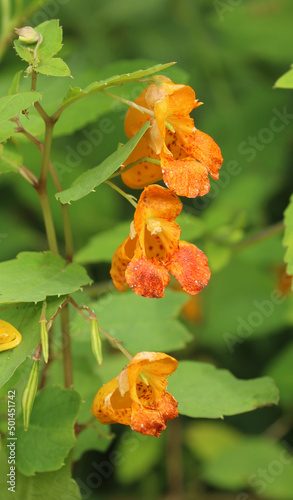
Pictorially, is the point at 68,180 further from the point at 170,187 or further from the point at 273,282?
the point at 170,187

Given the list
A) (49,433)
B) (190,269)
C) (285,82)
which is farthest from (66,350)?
(285,82)

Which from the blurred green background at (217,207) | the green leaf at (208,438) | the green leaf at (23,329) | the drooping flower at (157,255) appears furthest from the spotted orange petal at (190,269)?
the green leaf at (208,438)

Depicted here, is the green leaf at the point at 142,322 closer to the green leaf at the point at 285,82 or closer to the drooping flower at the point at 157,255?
the drooping flower at the point at 157,255

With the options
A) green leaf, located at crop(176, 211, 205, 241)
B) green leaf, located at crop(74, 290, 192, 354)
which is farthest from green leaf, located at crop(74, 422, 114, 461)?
green leaf, located at crop(176, 211, 205, 241)

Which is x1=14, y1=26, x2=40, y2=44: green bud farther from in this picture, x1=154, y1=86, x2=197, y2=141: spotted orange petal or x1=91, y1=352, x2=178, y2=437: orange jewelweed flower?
x1=91, y1=352, x2=178, y2=437: orange jewelweed flower

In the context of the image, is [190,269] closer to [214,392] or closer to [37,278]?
[37,278]
